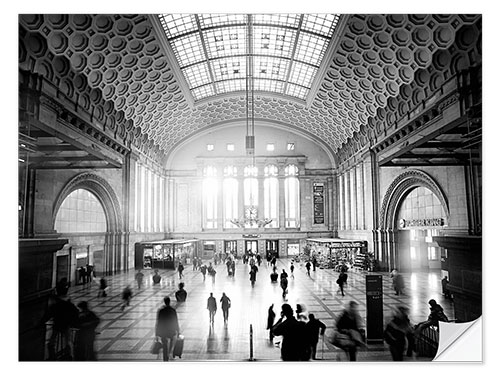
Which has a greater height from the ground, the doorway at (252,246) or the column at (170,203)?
the column at (170,203)

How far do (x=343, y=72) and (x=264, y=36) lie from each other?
15.6 feet

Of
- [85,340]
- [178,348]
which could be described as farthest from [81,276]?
[178,348]

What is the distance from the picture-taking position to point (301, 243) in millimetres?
37969

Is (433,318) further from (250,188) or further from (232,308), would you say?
(250,188)

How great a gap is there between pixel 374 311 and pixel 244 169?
2865cm

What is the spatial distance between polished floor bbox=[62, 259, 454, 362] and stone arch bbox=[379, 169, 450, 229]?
3.55m

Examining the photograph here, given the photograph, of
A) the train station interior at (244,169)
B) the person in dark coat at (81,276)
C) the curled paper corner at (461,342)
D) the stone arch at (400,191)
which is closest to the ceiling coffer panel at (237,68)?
the train station interior at (244,169)

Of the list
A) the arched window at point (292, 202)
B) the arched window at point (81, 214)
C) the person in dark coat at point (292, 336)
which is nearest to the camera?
the person in dark coat at point (292, 336)

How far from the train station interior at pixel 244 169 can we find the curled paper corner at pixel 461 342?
0.23m

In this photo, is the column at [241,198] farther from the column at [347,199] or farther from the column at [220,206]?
the column at [347,199]

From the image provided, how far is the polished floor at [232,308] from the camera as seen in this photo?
29.7 ft

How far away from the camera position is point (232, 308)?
46.0ft

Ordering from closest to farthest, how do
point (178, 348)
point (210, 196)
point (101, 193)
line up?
1. point (178, 348)
2. point (101, 193)
3. point (210, 196)
